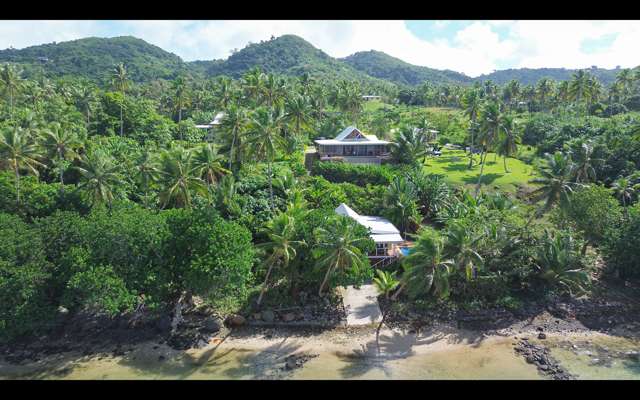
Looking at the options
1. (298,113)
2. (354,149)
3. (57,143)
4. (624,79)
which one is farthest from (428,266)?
(624,79)

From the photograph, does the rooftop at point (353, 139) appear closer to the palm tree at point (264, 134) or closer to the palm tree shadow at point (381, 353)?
the palm tree at point (264, 134)

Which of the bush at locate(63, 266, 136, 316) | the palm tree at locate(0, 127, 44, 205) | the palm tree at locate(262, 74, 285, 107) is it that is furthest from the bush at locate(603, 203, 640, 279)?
the palm tree at locate(0, 127, 44, 205)

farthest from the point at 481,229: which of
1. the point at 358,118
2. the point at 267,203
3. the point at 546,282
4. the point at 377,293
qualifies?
the point at 358,118

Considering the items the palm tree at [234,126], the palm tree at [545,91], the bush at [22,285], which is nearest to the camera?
the bush at [22,285]

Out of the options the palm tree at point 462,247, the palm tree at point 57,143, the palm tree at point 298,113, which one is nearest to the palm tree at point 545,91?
the palm tree at point 298,113

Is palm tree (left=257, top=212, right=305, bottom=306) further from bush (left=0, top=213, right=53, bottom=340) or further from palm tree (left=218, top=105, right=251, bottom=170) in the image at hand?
bush (left=0, top=213, right=53, bottom=340)
